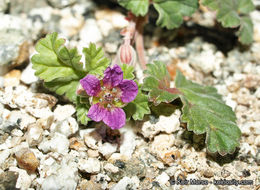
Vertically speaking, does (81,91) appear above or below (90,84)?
below

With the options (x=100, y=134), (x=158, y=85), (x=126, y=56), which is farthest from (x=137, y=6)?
(x=100, y=134)

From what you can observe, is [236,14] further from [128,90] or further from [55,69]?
[55,69]

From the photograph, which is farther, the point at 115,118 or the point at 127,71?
the point at 127,71

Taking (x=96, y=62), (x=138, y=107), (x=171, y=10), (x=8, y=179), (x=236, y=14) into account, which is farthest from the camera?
(x=236, y=14)

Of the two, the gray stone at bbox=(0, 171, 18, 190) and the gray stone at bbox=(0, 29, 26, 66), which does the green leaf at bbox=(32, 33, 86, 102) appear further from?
the gray stone at bbox=(0, 171, 18, 190)

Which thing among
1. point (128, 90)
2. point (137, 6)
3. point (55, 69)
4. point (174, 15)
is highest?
point (137, 6)

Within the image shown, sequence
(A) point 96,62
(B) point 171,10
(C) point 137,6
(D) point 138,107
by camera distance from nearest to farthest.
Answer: (D) point 138,107 < (A) point 96,62 < (C) point 137,6 < (B) point 171,10

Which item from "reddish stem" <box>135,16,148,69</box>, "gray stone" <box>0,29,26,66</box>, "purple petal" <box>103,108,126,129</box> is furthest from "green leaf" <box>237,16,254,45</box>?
"gray stone" <box>0,29,26,66</box>
